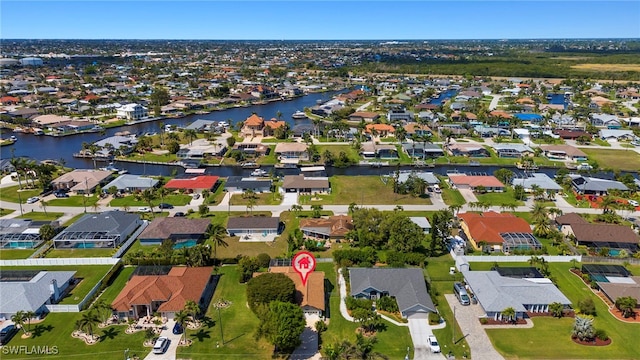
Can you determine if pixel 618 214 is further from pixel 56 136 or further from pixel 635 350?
pixel 56 136

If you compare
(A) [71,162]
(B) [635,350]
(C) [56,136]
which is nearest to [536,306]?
(B) [635,350]

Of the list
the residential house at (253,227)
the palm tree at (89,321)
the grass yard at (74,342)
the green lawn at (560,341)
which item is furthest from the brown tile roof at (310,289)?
the palm tree at (89,321)

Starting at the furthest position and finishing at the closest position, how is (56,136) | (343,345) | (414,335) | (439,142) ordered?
(56,136) → (439,142) → (414,335) → (343,345)

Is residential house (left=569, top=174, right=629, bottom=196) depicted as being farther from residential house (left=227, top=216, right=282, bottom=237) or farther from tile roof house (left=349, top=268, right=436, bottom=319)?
residential house (left=227, top=216, right=282, bottom=237)

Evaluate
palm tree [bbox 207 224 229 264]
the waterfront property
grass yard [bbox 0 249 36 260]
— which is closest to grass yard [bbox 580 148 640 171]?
palm tree [bbox 207 224 229 264]

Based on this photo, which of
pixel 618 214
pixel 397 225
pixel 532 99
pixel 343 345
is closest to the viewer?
pixel 343 345

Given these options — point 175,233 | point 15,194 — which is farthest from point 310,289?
point 15,194
